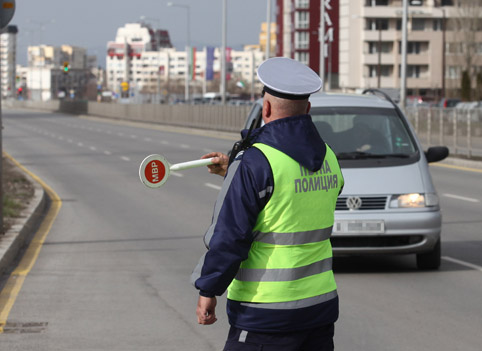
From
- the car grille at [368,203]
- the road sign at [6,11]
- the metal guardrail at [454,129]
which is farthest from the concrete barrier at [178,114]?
the car grille at [368,203]

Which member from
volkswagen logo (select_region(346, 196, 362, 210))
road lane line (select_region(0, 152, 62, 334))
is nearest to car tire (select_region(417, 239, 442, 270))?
volkswagen logo (select_region(346, 196, 362, 210))

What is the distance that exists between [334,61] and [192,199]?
12444cm

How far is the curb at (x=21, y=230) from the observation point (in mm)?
11422

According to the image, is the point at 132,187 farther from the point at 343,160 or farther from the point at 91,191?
the point at 343,160

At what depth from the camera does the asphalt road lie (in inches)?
300

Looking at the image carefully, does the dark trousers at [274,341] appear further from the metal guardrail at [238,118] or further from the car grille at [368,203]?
the metal guardrail at [238,118]

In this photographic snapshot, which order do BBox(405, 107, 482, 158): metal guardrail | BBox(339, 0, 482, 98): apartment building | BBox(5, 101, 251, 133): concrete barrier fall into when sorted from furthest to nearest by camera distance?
1. BBox(339, 0, 482, 98): apartment building
2. BBox(5, 101, 251, 133): concrete barrier
3. BBox(405, 107, 482, 158): metal guardrail

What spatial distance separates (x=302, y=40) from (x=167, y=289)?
134913 mm

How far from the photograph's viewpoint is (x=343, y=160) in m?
10.6

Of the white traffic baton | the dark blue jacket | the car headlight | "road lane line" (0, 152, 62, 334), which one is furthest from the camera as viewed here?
the car headlight

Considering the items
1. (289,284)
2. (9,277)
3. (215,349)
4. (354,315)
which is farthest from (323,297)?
(9,277)

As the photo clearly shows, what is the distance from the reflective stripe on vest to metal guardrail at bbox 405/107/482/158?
25.9 meters

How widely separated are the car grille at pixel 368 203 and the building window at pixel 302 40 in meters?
133

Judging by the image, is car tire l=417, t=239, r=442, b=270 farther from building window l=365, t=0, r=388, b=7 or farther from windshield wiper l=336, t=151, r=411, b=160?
building window l=365, t=0, r=388, b=7
